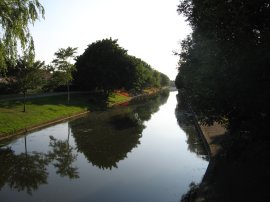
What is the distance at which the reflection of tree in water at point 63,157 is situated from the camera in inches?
762

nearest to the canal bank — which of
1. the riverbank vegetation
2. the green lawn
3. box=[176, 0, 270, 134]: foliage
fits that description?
Answer: the riverbank vegetation

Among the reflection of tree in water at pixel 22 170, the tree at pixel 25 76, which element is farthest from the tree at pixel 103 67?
the reflection of tree in water at pixel 22 170

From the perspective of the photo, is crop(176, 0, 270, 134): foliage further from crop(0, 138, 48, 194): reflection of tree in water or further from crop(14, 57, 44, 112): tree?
crop(14, 57, 44, 112): tree

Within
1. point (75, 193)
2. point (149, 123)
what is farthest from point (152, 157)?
point (149, 123)

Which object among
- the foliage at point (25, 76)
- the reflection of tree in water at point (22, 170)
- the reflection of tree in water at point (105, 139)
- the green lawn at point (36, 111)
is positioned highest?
the foliage at point (25, 76)

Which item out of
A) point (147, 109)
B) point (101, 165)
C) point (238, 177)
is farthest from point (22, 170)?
point (147, 109)

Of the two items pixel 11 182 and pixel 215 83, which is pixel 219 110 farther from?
pixel 11 182

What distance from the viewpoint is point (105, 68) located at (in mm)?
73250

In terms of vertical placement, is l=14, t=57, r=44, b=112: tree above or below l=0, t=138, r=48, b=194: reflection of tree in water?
above

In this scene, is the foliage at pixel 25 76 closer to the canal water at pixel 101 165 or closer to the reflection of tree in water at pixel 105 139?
the reflection of tree in water at pixel 105 139

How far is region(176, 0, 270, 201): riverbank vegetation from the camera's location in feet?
34.2

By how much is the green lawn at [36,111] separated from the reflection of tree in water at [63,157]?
17.7 ft

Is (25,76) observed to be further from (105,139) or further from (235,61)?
(235,61)

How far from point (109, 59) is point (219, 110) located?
63.2 m
